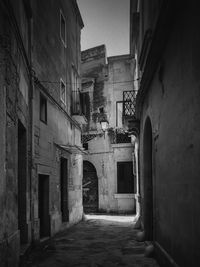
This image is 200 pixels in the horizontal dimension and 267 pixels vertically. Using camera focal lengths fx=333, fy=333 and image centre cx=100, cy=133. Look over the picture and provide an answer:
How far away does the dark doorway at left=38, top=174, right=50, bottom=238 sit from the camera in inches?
404

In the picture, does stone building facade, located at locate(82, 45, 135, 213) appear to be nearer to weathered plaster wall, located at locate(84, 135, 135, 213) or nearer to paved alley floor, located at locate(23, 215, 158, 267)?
weathered plaster wall, located at locate(84, 135, 135, 213)

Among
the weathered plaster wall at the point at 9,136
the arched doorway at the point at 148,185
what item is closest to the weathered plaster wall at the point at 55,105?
the weathered plaster wall at the point at 9,136

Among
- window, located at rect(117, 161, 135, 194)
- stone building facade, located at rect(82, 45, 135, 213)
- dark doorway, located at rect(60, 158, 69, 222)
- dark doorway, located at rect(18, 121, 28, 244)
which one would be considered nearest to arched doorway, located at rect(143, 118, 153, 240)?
dark doorway, located at rect(18, 121, 28, 244)

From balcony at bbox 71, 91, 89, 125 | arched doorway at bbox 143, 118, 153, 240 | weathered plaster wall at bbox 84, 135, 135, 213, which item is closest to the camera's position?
arched doorway at bbox 143, 118, 153, 240

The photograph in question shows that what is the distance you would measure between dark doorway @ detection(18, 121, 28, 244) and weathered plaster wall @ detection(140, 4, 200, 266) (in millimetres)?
3371

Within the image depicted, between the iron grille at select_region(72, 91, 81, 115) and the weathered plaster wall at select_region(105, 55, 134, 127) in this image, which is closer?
→ the iron grille at select_region(72, 91, 81, 115)

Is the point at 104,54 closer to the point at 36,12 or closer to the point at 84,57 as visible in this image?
the point at 84,57

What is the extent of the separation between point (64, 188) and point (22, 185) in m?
4.95

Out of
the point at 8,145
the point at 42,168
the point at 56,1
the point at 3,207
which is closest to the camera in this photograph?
the point at 3,207

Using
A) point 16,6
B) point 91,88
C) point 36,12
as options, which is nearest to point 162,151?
point 16,6

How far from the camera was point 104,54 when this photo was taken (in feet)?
72.2

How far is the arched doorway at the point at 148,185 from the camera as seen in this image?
9441mm

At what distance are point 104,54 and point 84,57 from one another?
1.60m

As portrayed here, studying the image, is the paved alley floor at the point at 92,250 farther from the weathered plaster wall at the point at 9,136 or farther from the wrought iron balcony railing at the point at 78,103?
the wrought iron balcony railing at the point at 78,103
